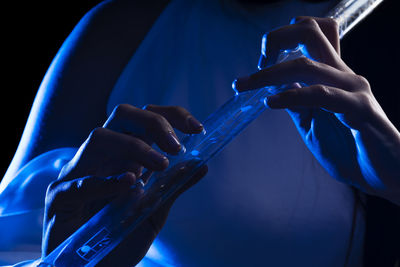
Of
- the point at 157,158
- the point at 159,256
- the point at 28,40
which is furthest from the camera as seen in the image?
the point at 28,40

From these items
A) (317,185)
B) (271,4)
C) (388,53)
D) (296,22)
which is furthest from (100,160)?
(388,53)

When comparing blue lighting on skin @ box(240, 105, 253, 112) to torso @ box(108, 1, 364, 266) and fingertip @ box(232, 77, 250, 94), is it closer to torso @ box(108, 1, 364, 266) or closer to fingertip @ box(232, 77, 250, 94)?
fingertip @ box(232, 77, 250, 94)

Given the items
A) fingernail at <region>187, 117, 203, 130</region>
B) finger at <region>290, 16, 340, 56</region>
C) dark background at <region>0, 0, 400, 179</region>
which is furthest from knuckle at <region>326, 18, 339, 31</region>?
dark background at <region>0, 0, 400, 179</region>

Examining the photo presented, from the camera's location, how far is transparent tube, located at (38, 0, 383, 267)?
1.43 ft

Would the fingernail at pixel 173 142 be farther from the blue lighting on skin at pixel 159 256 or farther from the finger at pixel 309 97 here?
the blue lighting on skin at pixel 159 256

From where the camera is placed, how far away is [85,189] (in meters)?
0.46

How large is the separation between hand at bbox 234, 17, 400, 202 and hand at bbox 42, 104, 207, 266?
0.09m

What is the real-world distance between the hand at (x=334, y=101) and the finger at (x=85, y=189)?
15 centimetres

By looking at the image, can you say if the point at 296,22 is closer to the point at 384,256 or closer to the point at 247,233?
the point at 247,233

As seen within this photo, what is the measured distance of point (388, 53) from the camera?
2.82 feet

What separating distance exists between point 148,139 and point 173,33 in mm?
415

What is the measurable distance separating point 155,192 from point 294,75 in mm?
184

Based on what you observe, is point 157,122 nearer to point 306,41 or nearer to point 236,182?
point 306,41

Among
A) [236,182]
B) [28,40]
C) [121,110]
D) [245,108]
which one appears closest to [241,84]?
[245,108]
